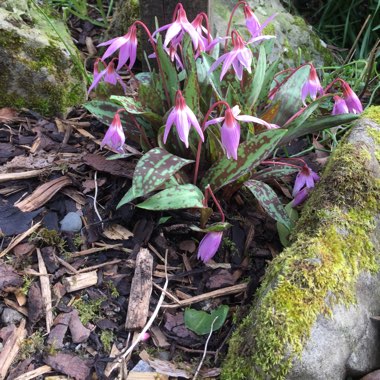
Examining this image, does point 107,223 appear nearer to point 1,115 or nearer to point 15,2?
point 1,115

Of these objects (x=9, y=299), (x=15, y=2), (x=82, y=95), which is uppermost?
(x=15, y=2)

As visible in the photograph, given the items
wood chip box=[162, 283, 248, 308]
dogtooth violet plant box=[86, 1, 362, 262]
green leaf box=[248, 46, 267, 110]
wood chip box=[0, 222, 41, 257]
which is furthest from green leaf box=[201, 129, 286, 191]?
wood chip box=[0, 222, 41, 257]

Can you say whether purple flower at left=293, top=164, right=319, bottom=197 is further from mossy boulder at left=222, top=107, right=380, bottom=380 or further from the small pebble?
the small pebble

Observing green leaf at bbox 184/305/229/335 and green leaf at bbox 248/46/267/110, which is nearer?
green leaf at bbox 184/305/229/335

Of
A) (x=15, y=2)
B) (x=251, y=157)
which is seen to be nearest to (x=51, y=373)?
(x=251, y=157)

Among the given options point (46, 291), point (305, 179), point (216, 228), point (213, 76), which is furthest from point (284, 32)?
point (46, 291)

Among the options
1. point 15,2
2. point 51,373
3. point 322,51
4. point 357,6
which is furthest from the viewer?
point 357,6

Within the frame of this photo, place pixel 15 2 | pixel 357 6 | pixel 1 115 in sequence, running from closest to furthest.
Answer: pixel 1 115 < pixel 15 2 < pixel 357 6

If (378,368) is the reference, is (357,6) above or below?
above
